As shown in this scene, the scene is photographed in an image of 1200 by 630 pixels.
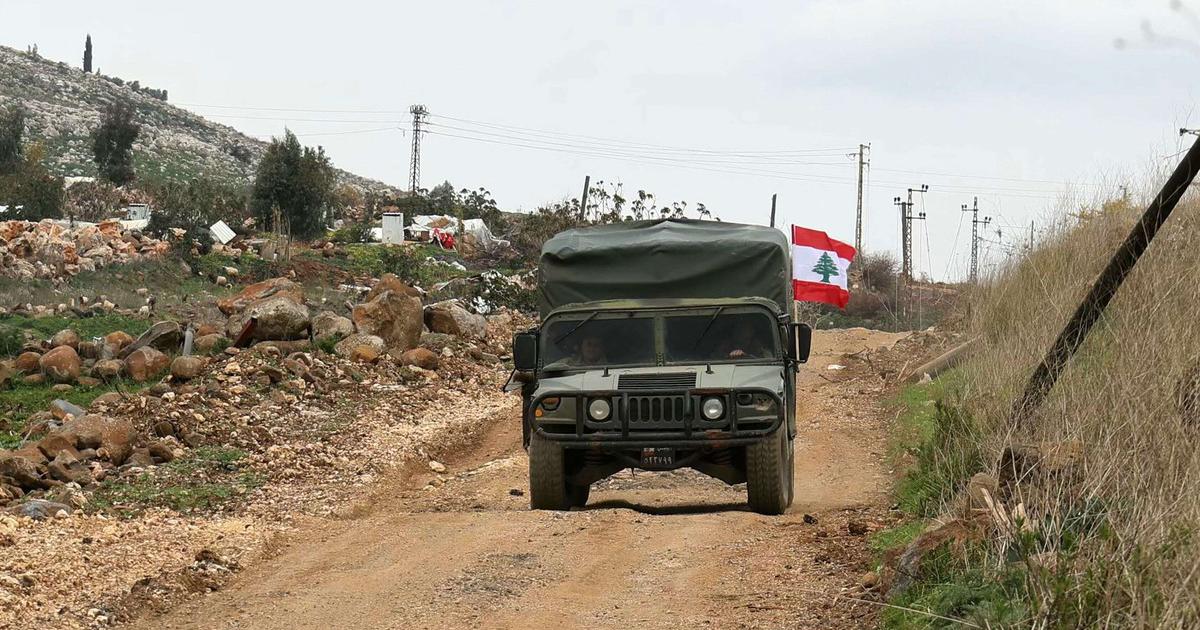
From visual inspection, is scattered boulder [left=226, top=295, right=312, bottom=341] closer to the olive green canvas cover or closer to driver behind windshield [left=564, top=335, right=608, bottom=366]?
the olive green canvas cover

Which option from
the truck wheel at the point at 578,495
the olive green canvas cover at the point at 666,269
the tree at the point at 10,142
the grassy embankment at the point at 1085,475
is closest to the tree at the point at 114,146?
the tree at the point at 10,142

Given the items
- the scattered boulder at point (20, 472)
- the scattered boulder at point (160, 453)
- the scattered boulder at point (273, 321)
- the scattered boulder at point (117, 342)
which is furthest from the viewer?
the scattered boulder at point (273, 321)

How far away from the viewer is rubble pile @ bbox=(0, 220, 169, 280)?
32.9 m

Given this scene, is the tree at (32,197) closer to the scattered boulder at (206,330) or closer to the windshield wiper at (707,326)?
the scattered boulder at (206,330)

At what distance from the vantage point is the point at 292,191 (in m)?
52.6

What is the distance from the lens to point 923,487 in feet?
34.8

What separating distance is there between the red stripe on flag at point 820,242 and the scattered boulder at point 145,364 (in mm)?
14082

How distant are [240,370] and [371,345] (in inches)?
129

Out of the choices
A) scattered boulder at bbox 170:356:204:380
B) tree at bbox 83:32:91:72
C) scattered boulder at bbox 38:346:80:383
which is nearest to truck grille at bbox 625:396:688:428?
scattered boulder at bbox 170:356:204:380

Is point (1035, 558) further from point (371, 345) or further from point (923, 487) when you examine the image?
point (371, 345)

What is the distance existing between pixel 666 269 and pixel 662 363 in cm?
147

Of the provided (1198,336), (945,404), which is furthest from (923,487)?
(1198,336)

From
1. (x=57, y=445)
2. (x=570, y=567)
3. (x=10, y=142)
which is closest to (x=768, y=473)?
(x=570, y=567)

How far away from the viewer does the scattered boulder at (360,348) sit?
69.7 ft
